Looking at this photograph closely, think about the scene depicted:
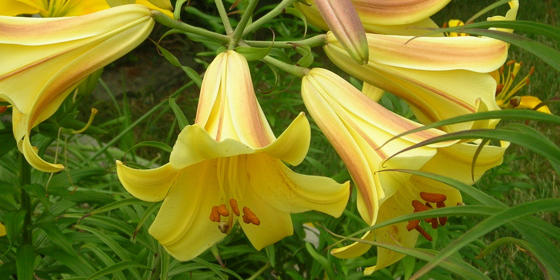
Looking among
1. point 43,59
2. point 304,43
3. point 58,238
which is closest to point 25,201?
point 58,238

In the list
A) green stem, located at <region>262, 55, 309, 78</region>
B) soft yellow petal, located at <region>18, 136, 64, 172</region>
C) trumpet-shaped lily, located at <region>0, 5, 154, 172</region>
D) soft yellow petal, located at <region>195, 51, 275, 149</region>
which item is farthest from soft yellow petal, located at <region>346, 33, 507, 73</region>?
soft yellow petal, located at <region>18, 136, 64, 172</region>

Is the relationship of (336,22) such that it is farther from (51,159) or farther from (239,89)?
(51,159)

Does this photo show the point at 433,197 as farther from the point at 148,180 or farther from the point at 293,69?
the point at 148,180

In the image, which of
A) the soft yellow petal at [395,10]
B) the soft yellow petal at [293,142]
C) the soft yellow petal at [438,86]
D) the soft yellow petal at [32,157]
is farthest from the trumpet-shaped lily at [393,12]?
the soft yellow petal at [32,157]

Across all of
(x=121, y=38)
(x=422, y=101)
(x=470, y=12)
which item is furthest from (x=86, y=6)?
(x=470, y=12)

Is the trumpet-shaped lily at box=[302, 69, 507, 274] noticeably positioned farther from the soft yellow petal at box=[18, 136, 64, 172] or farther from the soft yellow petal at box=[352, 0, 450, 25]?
the soft yellow petal at box=[18, 136, 64, 172]

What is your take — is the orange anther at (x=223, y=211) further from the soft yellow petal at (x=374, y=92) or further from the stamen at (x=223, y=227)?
the soft yellow petal at (x=374, y=92)
